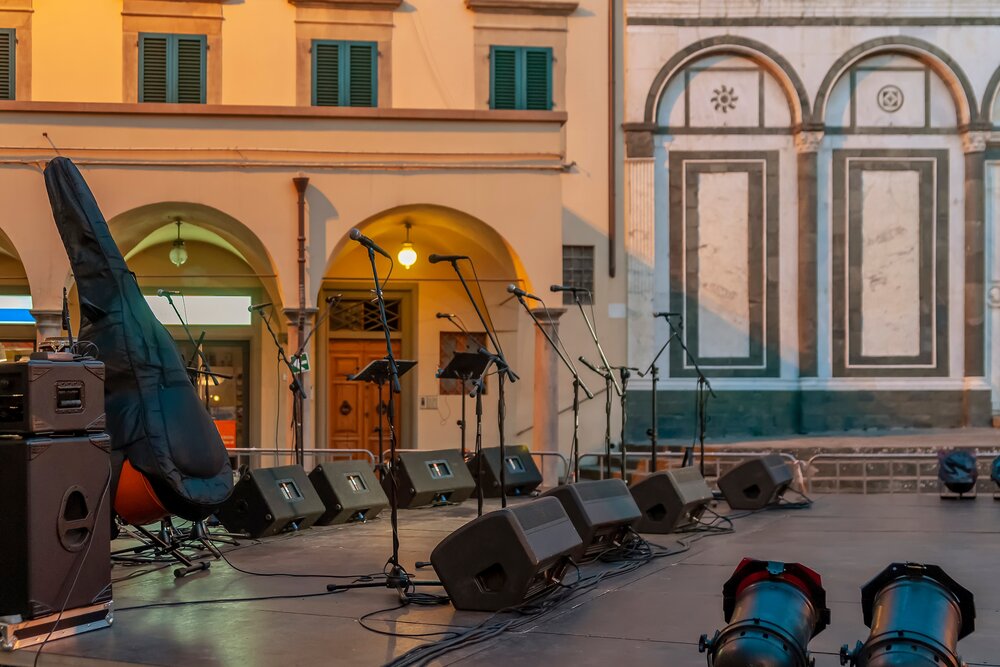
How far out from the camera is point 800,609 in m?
3.60

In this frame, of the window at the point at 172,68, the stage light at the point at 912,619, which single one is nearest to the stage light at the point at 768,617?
the stage light at the point at 912,619

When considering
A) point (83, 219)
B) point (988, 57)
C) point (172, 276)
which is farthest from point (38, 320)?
point (988, 57)

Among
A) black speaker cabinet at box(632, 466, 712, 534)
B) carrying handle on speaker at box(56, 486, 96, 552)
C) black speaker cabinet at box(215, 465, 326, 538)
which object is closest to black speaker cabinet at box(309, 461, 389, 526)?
black speaker cabinet at box(215, 465, 326, 538)

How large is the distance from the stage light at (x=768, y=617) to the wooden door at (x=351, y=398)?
14132mm

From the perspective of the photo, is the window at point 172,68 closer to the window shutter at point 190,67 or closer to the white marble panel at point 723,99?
the window shutter at point 190,67

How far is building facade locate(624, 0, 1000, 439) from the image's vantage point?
1745 centimetres

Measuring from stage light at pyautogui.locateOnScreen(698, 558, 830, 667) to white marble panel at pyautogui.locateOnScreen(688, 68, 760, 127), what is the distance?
570 inches

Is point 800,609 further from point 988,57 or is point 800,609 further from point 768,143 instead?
point 988,57

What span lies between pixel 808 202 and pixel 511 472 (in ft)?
24.6

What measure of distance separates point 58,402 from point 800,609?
3.25 m

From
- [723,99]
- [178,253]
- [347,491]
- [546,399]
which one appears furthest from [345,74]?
[347,491]

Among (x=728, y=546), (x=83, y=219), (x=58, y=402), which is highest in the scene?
(x=83, y=219)

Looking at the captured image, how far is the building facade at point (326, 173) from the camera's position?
1417cm

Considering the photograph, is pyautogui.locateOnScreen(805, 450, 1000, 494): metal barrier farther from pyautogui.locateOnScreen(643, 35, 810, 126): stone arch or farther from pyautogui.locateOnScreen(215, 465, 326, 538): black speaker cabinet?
pyautogui.locateOnScreen(215, 465, 326, 538): black speaker cabinet
